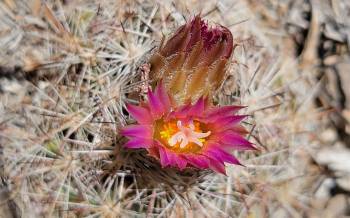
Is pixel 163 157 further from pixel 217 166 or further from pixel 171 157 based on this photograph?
pixel 217 166

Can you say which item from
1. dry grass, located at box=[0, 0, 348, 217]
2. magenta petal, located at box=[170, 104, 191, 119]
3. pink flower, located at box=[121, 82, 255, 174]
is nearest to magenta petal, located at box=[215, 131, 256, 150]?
pink flower, located at box=[121, 82, 255, 174]

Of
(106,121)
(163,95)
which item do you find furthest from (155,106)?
(106,121)

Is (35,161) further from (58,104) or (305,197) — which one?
(305,197)

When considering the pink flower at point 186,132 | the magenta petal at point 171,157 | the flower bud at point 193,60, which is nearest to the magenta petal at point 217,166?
the pink flower at point 186,132

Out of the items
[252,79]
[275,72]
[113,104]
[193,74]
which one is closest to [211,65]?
[193,74]

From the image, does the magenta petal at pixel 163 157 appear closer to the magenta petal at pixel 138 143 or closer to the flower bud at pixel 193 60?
the magenta petal at pixel 138 143

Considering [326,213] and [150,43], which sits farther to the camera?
[326,213]
